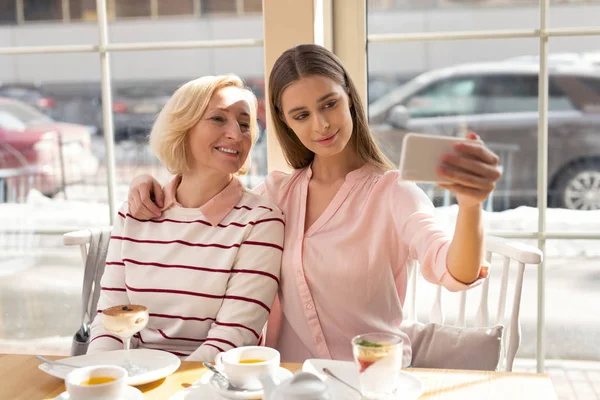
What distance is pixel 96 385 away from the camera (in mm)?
1147

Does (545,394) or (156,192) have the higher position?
(156,192)

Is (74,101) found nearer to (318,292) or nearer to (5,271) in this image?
(5,271)

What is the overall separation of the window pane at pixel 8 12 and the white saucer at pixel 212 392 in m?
1.78

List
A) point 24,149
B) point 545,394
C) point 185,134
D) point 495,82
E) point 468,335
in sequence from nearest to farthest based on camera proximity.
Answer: point 545,394 → point 468,335 → point 185,134 → point 495,82 → point 24,149

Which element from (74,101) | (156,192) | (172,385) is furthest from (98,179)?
(172,385)

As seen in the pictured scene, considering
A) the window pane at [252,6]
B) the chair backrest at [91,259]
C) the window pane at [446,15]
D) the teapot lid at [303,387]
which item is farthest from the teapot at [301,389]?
the window pane at [252,6]

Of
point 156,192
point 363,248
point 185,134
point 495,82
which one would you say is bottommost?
point 363,248

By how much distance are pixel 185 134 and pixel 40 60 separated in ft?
3.21

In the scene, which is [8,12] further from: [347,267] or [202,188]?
[347,267]

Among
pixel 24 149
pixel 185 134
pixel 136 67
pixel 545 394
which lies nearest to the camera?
pixel 545 394

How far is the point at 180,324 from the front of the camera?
5.57 ft

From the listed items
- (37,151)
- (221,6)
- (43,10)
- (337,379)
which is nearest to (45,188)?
(37,151)

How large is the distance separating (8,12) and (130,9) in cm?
50

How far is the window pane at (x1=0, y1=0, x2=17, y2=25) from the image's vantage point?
2.55 m
